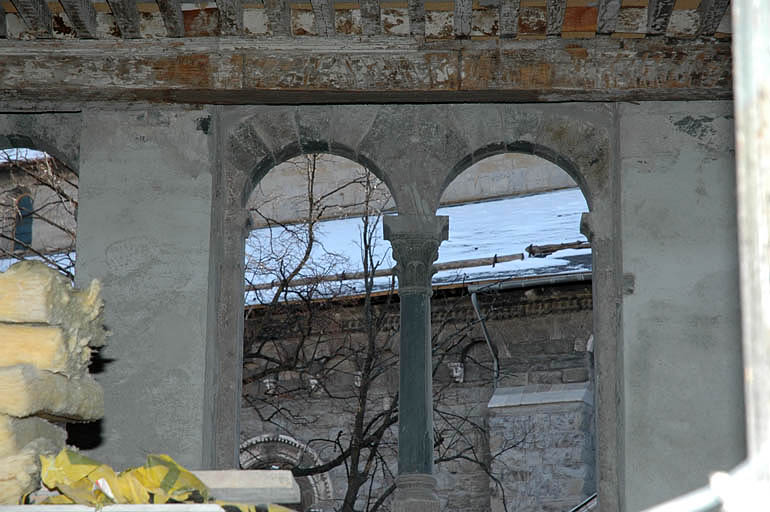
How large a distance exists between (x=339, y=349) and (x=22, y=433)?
10.7 meters

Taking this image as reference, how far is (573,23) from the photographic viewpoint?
7.04 metres

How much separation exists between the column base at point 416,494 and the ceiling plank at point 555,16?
2.55 metres

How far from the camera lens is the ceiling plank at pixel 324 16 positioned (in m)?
6.78

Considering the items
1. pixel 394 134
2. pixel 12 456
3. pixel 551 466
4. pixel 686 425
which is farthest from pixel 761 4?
pixel 551 466

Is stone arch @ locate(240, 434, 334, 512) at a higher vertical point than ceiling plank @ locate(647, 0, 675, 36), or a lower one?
lower

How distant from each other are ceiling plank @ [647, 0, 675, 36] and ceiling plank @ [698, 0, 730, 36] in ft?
0.60

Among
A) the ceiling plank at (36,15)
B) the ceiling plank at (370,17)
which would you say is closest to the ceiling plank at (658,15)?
the ceiling plank at (370,17)

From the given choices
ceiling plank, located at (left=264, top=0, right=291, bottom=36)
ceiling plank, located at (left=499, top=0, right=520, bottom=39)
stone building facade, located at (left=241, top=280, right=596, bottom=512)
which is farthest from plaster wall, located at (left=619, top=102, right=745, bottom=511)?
stone building facade, located at (left=241, top=280, right=596, bottom=512)

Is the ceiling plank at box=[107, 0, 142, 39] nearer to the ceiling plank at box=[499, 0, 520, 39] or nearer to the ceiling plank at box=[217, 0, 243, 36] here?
the ceiling plank at box=[217, 0, 243, 36]

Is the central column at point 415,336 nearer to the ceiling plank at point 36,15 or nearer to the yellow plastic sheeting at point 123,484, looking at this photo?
the ceiling plank at point 36,15

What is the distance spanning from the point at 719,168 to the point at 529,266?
840cm

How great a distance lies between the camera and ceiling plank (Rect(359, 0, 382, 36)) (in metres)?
6.79

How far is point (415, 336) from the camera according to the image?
751 cm

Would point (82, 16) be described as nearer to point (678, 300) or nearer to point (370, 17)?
point (370, 17)
